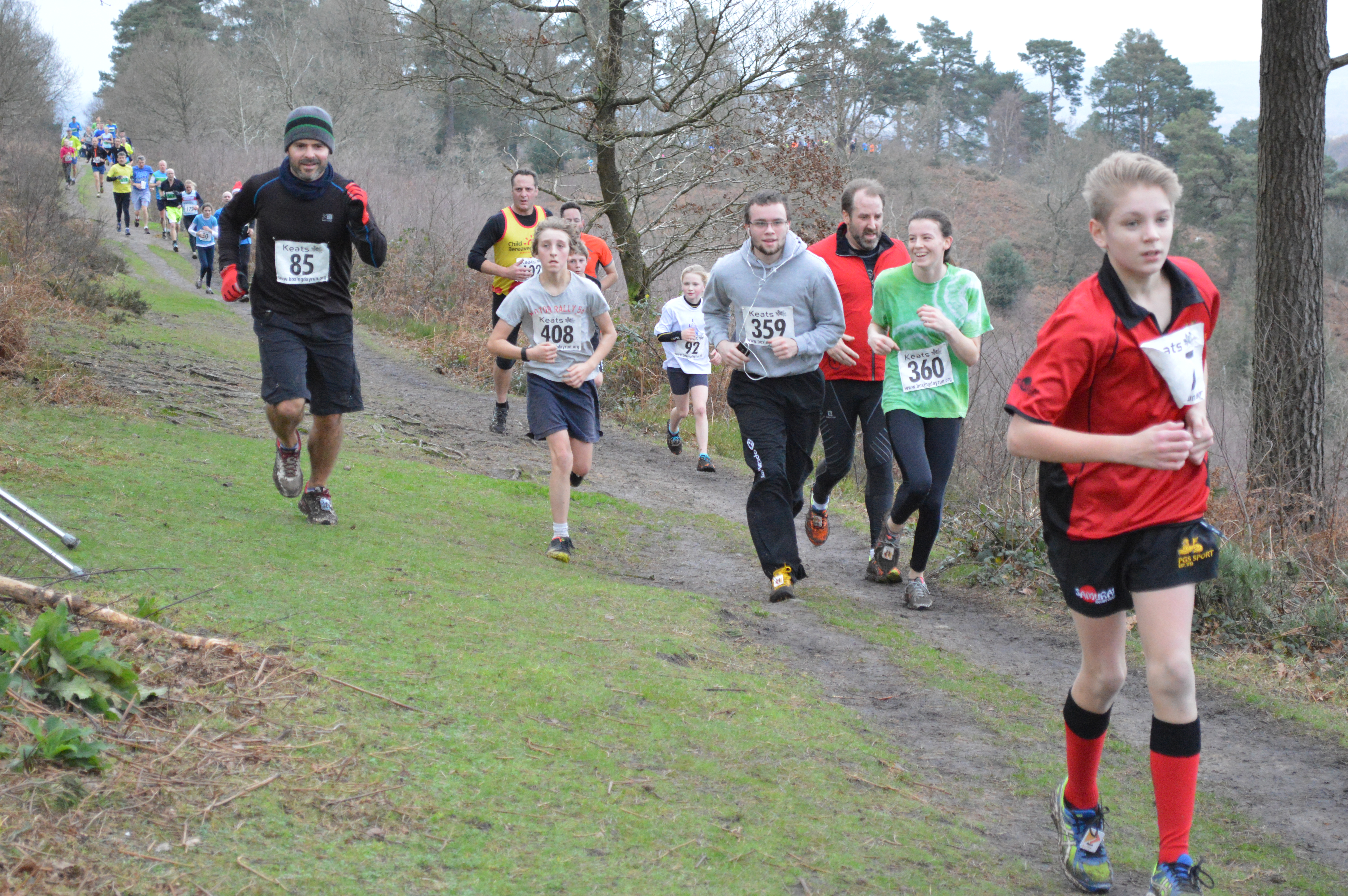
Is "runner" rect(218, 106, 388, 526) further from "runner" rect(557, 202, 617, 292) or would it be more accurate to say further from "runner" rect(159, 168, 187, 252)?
"runner" rect(159, 168, 187, 252)

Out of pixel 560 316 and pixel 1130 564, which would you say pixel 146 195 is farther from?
pixel 1130 564

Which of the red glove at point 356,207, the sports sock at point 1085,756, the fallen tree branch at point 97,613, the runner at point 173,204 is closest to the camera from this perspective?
the sports sock at point 1085,756

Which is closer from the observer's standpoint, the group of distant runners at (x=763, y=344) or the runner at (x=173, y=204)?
the group of distant runners at (x=763, y=344)

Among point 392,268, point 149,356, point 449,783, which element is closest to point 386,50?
point 392,268

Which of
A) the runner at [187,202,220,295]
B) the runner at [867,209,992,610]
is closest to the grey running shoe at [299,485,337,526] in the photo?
the runner at [867,209,992,610]

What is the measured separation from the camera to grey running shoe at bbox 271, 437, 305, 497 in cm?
684

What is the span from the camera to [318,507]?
6.74 m

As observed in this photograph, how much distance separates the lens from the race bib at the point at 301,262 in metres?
6.48

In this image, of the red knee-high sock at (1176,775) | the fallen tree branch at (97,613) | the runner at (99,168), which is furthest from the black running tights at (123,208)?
the red knee-high sock at (1176,775)

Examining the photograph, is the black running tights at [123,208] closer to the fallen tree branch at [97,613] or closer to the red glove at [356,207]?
the red glove at [356,207]

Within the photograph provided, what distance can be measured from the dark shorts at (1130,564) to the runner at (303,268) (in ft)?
14.8

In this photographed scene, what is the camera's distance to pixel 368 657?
14.0ft

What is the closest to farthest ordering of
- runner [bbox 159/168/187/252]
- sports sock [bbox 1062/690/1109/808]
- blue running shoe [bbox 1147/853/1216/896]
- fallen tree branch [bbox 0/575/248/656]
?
blue running shoe [bbox 1147/853/1216/896] → sports sock [bbox 1062/690/1109/808] → fallen tree branch [bbox 0/575/248/656] → runner [bbox 159/168/187/252]

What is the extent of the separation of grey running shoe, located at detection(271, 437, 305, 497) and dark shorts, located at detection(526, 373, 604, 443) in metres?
1.45
